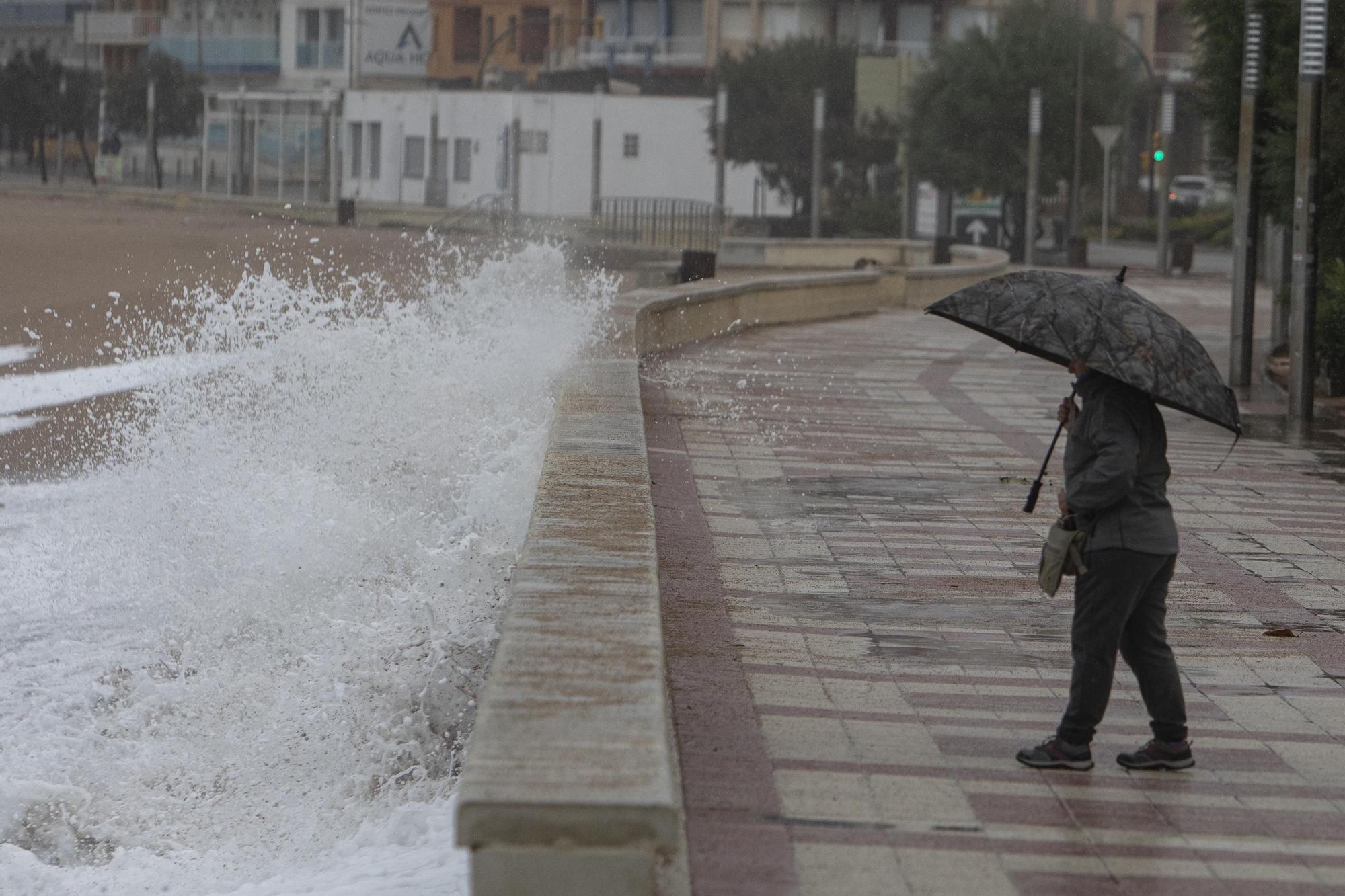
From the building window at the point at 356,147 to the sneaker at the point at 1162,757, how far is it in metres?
57.7

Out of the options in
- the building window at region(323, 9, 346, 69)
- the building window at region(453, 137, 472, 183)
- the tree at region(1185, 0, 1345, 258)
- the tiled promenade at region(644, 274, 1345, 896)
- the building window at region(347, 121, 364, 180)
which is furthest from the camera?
the building window at region(323, 9, 346, 69)

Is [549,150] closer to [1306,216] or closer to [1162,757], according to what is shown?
[1306,216]

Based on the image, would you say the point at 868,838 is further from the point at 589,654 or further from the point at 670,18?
the point at 670,18

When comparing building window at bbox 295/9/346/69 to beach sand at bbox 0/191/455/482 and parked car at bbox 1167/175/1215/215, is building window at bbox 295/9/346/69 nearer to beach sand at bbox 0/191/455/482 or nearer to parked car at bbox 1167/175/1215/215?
beach sand at bbox 0/191/455/482

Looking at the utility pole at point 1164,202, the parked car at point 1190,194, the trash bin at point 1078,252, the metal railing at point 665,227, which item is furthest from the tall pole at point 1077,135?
the parked car at point 1190,194

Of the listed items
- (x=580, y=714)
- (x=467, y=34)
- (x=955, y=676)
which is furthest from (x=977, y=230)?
(x=467, y=34)

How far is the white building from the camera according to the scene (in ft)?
186

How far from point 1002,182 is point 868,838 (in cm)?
3624

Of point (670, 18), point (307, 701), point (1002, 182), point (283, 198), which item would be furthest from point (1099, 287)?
point (670, 18)


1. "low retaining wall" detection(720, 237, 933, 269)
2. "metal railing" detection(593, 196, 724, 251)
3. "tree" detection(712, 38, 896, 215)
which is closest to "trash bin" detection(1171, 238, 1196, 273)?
"low retaining wall" detection(720, 237, 933, 269)

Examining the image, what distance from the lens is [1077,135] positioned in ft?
129

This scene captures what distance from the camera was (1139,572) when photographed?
4809 millimetres

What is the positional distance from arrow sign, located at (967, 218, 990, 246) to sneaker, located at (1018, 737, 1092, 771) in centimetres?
3347

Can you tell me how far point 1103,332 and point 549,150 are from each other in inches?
2091
